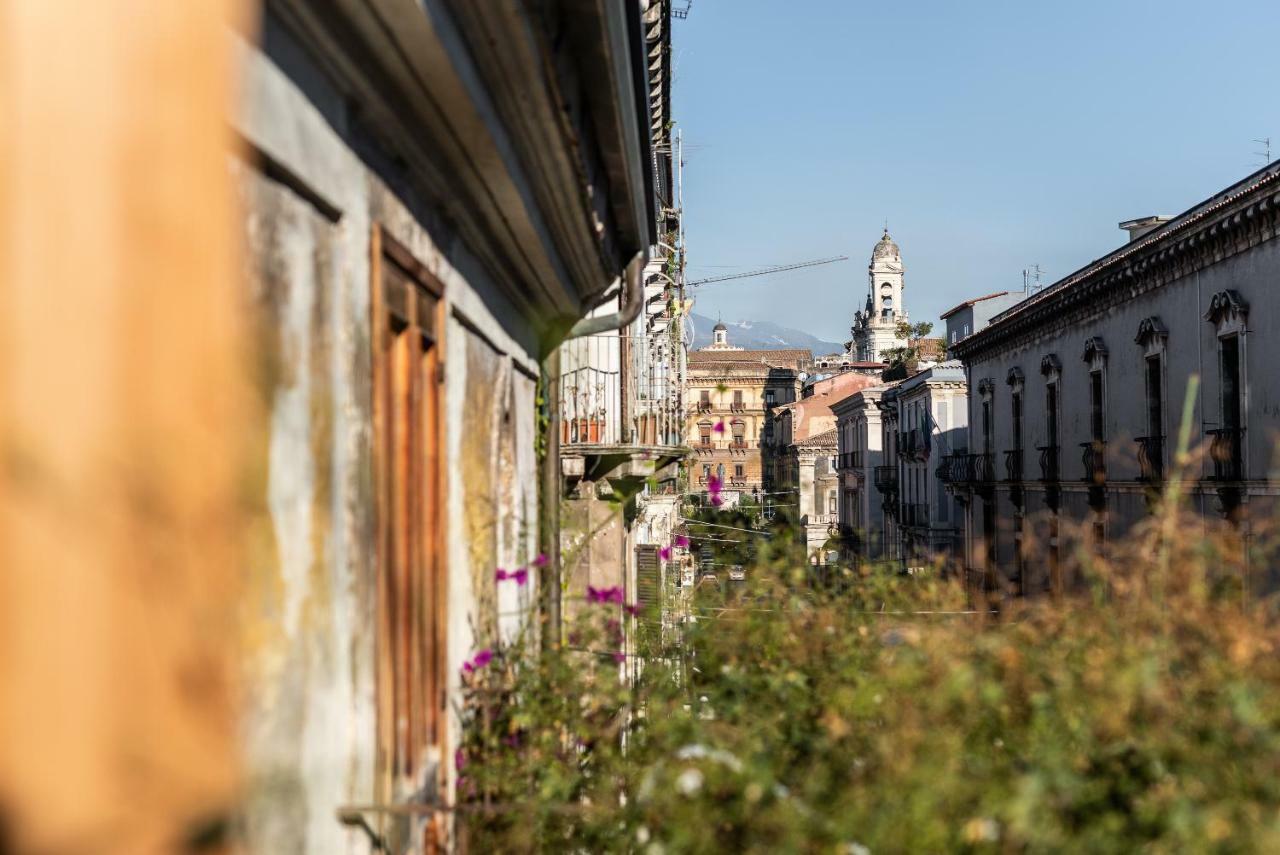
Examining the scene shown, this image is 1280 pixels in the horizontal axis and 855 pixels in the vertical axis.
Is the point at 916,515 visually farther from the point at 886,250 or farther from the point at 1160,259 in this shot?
the point at 886,250

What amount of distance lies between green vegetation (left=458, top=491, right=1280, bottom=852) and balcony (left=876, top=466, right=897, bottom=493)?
154 ft

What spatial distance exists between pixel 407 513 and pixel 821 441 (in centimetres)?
7227

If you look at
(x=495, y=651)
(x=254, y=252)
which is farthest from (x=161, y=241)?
(x=495, y=651)

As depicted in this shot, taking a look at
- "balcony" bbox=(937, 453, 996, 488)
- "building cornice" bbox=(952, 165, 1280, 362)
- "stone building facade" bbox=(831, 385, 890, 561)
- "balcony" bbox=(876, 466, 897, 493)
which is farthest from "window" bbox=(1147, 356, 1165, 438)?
"stone building facade" bbox=(831, 385, 890, 561)

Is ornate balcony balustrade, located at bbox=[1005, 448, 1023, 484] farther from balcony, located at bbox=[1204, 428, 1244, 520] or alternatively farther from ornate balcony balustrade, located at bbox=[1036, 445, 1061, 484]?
balcony, located at bbox=[1204, 428, 1244, 520]

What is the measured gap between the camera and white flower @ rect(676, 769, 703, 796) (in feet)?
9.08

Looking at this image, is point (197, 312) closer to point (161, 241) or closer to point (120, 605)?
point (161, 241)

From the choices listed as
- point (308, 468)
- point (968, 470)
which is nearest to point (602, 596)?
point (308, 468)

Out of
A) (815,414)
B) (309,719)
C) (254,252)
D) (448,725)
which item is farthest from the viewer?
(815,414)

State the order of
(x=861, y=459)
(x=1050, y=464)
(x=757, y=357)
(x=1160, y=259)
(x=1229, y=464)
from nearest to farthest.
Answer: (x=1229, y=464) < (x=1160, y=259) < (x=1050, y=464) < (x=861, y=459) < (x=757, y=357)

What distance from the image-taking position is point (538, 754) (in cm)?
402

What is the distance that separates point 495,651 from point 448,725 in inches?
32.4

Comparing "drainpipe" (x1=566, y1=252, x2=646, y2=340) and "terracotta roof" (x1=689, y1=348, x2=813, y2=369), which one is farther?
"terracotta roof" (x1=689, y1=348, x2=813, y2=369)

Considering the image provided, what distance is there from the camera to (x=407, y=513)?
367 cm
